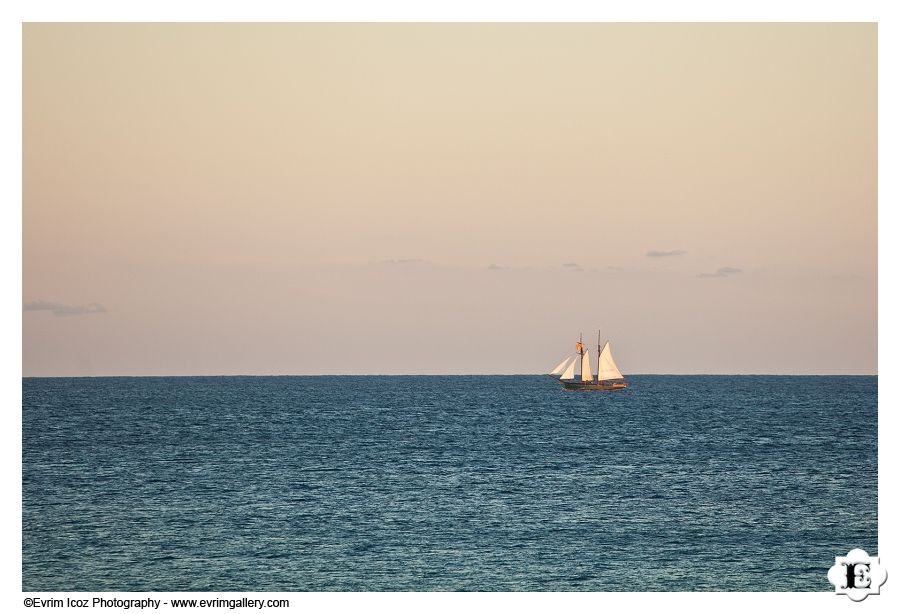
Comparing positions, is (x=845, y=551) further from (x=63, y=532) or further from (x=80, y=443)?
(x=80, y=443)

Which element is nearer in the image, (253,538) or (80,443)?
(253,538)

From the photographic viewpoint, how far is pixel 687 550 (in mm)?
56750

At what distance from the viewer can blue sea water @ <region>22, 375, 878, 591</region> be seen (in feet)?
172

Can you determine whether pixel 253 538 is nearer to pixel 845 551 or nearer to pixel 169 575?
pixel 169 575

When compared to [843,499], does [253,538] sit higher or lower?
lower

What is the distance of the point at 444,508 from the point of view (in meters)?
67.7

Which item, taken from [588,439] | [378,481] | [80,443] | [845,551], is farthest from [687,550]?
[80,443]

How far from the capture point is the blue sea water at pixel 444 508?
52281 mm
